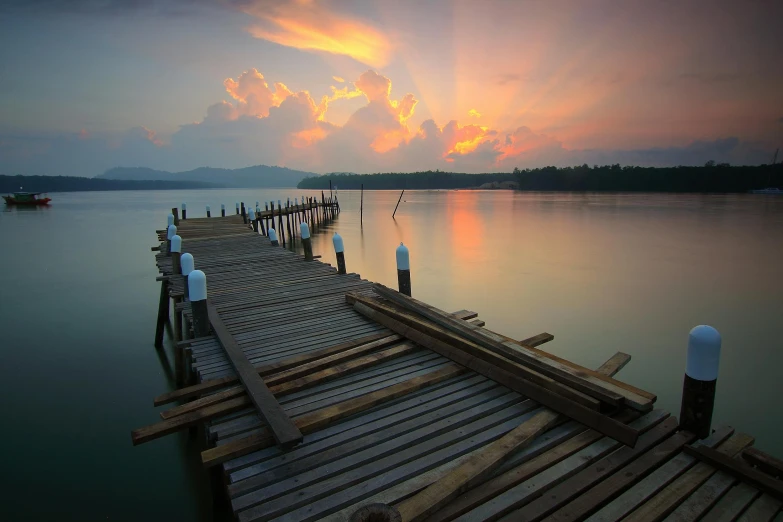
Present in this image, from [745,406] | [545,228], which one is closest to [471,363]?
[745,406]

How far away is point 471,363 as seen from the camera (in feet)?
14.8

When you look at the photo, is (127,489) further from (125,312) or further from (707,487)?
(125,312)

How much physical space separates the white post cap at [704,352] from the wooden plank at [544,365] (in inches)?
17.9

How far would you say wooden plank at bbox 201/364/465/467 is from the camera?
3215mm

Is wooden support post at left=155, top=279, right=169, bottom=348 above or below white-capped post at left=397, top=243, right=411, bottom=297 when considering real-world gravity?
below

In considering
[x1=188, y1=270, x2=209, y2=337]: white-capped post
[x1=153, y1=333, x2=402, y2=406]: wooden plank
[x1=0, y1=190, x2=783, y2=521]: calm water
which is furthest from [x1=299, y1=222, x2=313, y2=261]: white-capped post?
[x1=153, y1=333, x2=402, y2=406]: wooden plank

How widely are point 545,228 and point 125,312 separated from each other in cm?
2854

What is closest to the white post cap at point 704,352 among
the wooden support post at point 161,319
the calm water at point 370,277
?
the calm water at point 370,277

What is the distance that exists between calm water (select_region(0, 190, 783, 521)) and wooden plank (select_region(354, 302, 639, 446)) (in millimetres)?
3267

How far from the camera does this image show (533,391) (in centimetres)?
388

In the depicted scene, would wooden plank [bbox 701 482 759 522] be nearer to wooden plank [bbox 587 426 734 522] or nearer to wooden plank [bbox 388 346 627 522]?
wooden plank [bbox 587 426 734 522]

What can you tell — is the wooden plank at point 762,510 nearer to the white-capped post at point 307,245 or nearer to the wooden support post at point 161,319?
the white-capped post at point 307,245

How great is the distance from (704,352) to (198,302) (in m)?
5.49

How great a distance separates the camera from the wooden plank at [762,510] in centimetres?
270
